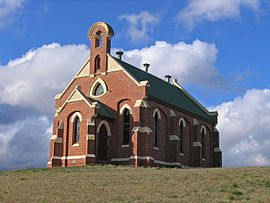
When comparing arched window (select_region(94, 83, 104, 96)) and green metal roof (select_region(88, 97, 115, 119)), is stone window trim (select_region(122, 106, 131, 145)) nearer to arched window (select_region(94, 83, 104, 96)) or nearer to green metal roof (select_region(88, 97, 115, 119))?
green metal roof (select_region(88, 97, 115, 119))

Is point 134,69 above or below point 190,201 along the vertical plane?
above

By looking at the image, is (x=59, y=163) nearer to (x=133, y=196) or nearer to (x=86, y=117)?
(x=86, y=117)

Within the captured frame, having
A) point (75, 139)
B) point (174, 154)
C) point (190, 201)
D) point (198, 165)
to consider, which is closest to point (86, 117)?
point (75, 139)

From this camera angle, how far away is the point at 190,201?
1677 centimetres

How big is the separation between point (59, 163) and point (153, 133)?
8563mm

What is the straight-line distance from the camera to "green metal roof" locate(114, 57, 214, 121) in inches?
1510

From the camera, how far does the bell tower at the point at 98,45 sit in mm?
37625

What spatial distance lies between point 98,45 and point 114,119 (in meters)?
7.92

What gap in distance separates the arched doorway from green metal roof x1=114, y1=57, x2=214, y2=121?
204 inches

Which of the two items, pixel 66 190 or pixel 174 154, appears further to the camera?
pixel 174 154

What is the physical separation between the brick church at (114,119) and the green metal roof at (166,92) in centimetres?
15

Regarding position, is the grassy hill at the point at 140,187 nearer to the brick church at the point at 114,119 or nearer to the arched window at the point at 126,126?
the brick church at the point at 114,119

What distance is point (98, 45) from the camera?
128 ft

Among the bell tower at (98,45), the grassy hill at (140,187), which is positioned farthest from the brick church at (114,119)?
the grassy hill at (140,187)
